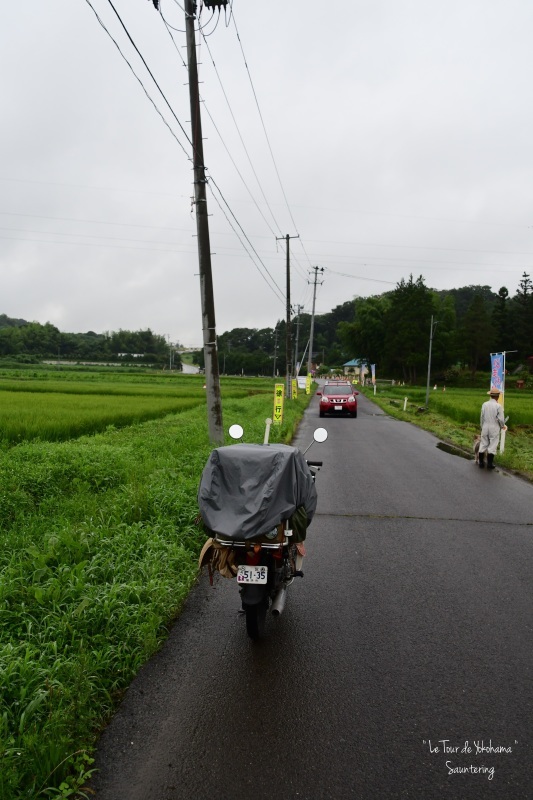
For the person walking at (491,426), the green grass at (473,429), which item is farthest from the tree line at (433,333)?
the person walking at (491,426)

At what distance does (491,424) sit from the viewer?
1088cm

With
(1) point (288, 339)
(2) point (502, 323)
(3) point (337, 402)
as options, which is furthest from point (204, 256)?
(2) point (502, 323)

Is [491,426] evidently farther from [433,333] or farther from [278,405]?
[433,333]

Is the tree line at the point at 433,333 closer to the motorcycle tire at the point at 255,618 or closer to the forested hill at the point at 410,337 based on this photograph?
the forested hill at the point at 410,337

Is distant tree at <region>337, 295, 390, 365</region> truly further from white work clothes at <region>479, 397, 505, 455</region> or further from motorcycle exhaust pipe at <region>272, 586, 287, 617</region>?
motorcycle exhaust pipe at <region>272, 586, 287, 617</region>

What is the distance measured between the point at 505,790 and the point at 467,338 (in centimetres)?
6425

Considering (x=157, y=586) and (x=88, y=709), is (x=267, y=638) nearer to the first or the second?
(x=157, y=586)

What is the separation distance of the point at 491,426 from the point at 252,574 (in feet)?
28.7

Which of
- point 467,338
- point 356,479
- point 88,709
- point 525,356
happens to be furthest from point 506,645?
point 525,356

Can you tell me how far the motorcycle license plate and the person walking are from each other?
8.50 metres

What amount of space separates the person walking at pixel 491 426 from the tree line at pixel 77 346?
273 ft

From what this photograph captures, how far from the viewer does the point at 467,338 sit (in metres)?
61.9

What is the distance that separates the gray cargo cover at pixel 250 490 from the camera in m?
3.57

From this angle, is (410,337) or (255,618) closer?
(255,618)
